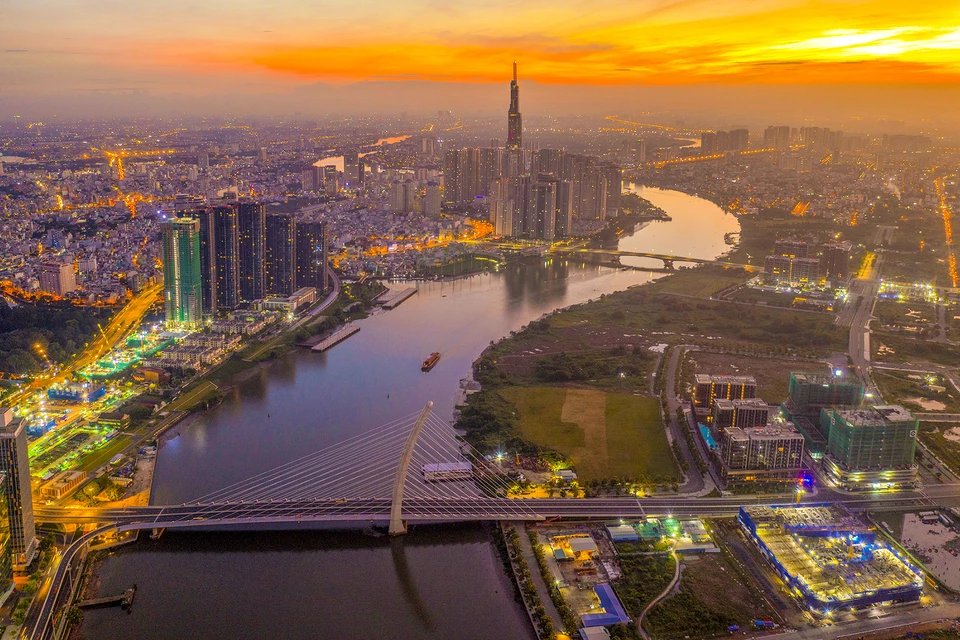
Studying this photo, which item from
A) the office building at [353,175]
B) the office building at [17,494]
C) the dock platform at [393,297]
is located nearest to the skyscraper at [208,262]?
the dock platform at [393,297]

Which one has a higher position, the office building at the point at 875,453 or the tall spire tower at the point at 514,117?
the tall spire tower at the point at 514,117

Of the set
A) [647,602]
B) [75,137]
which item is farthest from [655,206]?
[75,137]

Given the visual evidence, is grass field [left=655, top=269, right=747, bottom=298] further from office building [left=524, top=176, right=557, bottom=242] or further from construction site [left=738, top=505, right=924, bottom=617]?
construction site [left=738, top=505, right=924, bottom=617]

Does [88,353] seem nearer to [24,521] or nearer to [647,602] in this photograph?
[24,521]

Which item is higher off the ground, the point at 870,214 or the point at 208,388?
the point at 870,214

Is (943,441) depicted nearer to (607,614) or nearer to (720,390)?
(720,390)

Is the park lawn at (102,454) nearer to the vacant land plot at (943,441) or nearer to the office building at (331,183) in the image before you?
the vacant land plot at (943,441)
